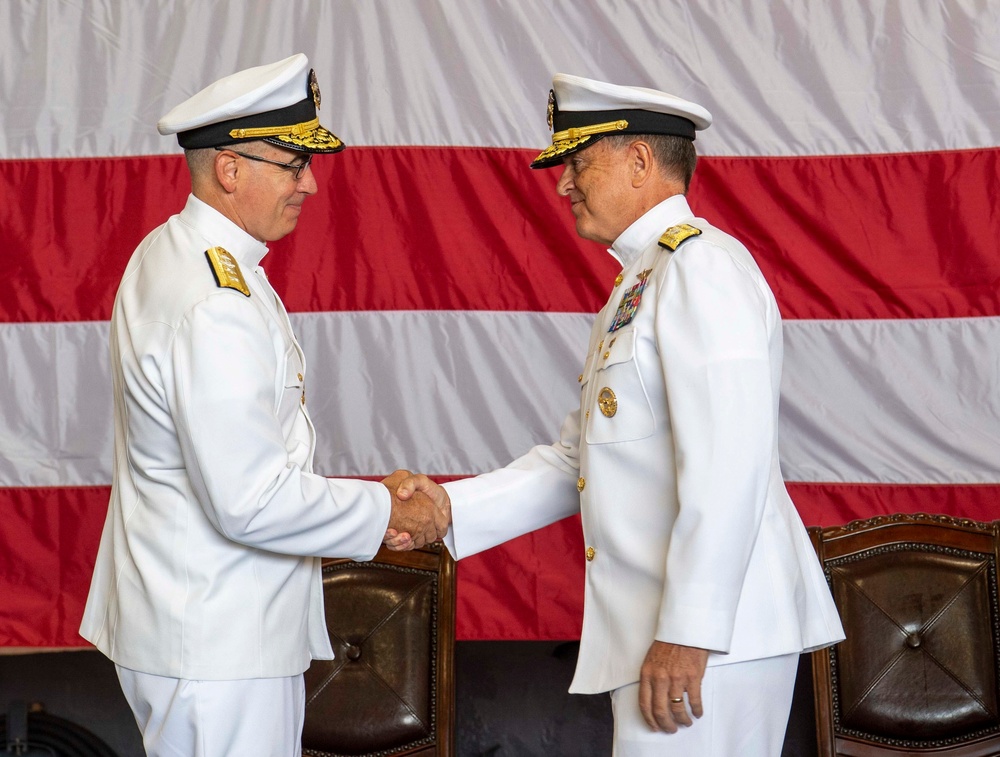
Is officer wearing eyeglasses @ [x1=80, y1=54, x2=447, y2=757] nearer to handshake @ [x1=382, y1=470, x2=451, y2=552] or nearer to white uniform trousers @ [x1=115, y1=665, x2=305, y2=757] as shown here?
white uniform trousers @ [x1=115, y1=665, x2=305, y2=757]

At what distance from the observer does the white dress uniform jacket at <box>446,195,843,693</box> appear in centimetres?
148

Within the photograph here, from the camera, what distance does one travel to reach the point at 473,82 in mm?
2770

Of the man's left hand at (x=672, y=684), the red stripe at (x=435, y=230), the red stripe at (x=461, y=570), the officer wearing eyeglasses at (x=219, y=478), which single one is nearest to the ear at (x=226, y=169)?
the officer wearing eyeglasses at (x=219, y=478)

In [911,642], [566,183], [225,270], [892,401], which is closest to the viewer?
[225,270]

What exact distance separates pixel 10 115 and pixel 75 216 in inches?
11.8

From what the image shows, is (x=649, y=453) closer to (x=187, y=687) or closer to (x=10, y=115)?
(x=187, y=687)

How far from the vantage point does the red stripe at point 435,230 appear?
2.73 m

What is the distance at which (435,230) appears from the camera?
2.77m

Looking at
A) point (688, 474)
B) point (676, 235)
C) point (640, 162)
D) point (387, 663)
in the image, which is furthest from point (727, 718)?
Answer: point (387, 663)

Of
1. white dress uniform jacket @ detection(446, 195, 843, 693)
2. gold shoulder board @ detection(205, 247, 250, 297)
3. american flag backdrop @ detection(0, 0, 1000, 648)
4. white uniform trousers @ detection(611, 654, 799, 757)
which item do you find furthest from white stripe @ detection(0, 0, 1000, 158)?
white uniform trousers @ detection(611, 654, 799, 757)

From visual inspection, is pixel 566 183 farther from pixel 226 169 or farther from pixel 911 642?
pixel 911 642

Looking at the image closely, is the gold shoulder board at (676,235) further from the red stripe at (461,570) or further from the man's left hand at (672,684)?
the red stripe at (461,570)

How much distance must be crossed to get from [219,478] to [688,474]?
2.08 feet

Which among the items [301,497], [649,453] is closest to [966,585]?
[649,453]
